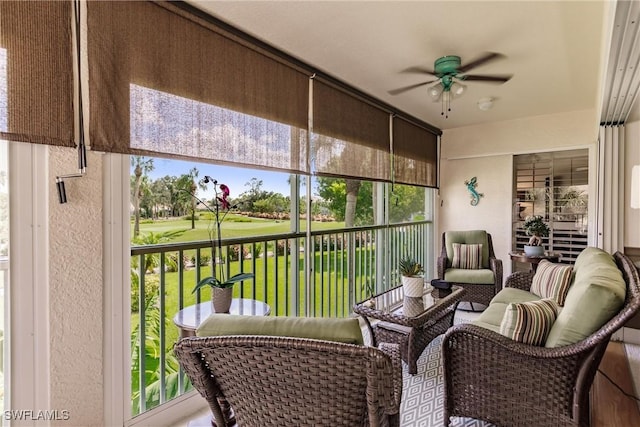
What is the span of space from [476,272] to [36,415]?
158 inches

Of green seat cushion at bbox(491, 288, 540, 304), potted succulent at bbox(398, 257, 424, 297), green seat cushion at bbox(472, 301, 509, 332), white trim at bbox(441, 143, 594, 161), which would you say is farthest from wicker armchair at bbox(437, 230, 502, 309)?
potted succulent at bbox(398, 257, 424, 297)

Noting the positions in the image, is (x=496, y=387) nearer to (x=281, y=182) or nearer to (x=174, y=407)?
(x=174, y=407)

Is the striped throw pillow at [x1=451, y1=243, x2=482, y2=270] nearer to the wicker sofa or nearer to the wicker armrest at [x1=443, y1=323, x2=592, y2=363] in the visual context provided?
the wicker armrest at [x1=443, y1=323, x2=592, y2=363]

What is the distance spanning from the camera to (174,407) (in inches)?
80.9

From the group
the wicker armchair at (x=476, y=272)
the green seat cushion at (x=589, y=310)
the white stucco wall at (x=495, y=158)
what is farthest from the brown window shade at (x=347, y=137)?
the green seat cushion at (x=589, y=310)

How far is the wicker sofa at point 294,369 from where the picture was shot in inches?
43.2

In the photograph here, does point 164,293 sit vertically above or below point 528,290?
above

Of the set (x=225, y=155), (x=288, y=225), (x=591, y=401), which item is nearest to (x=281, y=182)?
(x=288, y=225)

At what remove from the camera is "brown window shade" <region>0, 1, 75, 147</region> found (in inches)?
55.1

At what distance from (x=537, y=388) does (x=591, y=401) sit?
38.8 inches

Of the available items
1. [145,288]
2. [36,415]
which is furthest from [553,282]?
[36,415]

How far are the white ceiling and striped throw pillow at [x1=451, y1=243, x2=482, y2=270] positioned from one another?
1915mm

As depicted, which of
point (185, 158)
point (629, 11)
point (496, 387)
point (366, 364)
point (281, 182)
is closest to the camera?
point (366, 364)

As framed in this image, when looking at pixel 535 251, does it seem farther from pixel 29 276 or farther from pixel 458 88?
pixel 29 276
